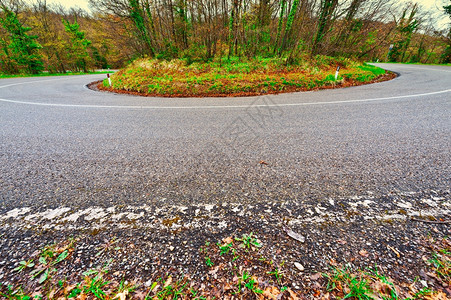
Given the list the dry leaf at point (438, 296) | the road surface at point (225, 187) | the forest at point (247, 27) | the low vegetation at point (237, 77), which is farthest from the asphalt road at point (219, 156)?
the forest at point (247, 27)

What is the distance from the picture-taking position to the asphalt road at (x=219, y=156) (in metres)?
1.87

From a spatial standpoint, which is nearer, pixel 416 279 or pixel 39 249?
pixel 416 279

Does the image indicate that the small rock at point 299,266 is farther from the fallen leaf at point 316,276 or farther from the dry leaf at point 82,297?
the dry leaf at point 82,297

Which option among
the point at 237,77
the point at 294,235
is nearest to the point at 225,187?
the point at 294,235

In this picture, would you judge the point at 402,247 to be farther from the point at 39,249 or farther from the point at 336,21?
the point at 336,21

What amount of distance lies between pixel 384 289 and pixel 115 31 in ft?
55.9

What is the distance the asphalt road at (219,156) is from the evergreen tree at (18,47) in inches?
1120

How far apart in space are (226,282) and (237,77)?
8718mm

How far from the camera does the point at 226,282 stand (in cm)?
110

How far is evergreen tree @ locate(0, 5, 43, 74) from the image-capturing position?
67.7 feet

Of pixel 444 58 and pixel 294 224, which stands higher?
pixel 444 58

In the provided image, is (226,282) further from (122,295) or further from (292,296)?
(122,295)

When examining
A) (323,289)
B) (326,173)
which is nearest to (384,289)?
(323,289)

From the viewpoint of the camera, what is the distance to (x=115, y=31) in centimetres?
1279
